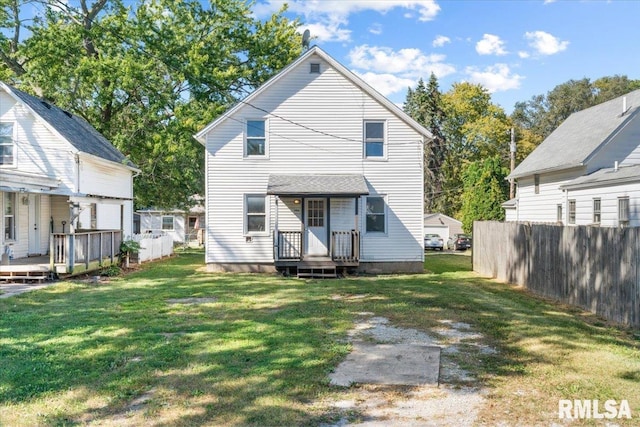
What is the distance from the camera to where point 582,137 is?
21.3m

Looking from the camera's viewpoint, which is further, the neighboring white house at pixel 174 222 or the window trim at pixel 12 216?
the neighboring white house at pixel 174 222

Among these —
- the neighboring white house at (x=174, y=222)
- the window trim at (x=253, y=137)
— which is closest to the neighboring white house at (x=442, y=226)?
the neighboring white house at (x=174, y=222)

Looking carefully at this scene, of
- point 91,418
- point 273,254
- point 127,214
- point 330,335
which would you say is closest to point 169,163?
point 127,214

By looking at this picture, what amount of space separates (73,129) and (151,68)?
7.82 meters

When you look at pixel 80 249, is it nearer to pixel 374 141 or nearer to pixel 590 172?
pixel 374 141

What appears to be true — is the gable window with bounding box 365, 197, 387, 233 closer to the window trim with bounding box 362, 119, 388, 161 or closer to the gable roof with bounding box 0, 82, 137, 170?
the window trim with bounding box 362, 119, 388, 161

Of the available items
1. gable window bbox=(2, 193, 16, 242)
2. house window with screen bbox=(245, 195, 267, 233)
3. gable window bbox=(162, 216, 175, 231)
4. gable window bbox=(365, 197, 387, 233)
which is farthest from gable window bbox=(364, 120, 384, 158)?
gable window bbox=(162, 216, 175, 231)

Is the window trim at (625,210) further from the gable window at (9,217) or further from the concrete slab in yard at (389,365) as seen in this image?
the gable window at (9,217)

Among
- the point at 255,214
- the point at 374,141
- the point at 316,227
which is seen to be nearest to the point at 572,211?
the point at 374,141

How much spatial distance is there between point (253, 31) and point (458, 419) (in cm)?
2759

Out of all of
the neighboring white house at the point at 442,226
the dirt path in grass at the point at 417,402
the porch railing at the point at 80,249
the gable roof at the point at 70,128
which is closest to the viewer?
A: the dirt path in grass at the point at 417,402

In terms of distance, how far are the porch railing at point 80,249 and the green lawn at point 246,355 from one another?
247cm

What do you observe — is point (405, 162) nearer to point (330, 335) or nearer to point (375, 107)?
point (375, 107)

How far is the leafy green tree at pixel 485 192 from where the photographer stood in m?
36.4
